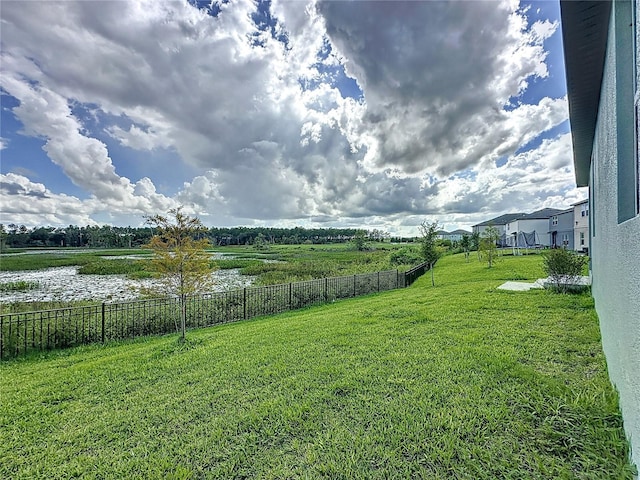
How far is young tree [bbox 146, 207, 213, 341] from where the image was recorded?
6730 millimetres

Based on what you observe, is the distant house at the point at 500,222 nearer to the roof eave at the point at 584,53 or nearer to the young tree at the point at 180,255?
the roof eave at the point at 584,53

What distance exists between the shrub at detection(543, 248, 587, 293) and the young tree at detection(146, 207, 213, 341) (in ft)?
33.5

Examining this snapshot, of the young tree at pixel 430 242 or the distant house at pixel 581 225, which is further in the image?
the distant house at pixel 581 225

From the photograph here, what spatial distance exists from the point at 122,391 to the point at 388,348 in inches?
164

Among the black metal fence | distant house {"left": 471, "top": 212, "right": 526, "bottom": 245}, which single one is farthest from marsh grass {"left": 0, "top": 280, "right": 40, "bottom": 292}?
distant house {"left": 471, "top": 212, "right": 526, "bottom": 245}

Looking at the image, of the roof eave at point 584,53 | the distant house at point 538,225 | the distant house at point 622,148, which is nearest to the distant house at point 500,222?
the distant house at point 538,225

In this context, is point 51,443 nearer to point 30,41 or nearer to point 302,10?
point 30,41

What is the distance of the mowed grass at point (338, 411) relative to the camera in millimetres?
2324

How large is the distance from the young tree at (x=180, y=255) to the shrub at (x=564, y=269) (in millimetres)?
10209

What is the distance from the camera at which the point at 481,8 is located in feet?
24.2

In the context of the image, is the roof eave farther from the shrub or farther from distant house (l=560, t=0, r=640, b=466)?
the shrub

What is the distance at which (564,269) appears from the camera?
27.7 ft

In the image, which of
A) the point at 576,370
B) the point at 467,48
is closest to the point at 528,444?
the point at 576,370

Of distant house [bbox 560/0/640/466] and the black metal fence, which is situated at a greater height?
distant house [bbox 560/0/640/466]
